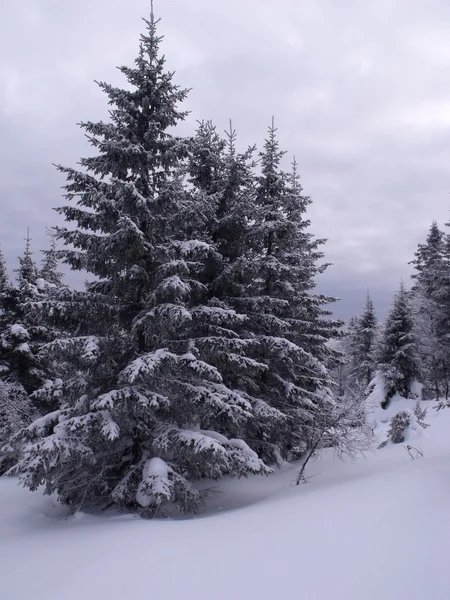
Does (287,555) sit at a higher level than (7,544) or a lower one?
higher

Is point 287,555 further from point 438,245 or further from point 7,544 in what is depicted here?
point 438,245

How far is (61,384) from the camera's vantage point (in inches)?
361

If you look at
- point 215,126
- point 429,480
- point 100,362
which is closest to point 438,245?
point 215,126

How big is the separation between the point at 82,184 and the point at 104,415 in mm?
5695

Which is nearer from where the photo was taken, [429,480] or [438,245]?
[429,480]

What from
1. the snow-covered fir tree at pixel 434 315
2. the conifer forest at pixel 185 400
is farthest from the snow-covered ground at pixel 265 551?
the snow-covered fir tree at pixel 434 315

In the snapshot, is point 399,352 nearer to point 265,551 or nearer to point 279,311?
point 279,311

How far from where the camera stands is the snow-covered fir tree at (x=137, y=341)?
8.31m

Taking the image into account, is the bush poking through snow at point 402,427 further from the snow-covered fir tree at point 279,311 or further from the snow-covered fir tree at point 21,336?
the snow-covered fir tree at point 21,336

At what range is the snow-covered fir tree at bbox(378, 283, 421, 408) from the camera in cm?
2803

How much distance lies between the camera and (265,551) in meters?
5.29

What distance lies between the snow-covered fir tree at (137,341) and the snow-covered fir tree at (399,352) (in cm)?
2164

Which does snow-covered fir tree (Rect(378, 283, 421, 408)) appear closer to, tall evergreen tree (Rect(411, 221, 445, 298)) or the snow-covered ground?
tall evergreen tree (Rect(411, 221, 445, 298))

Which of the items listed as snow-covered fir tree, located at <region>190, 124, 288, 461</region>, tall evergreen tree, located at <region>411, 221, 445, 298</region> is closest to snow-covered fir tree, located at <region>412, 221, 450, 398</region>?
tall evergreen tree, located at <region>411, 221, 445, 298</region>
